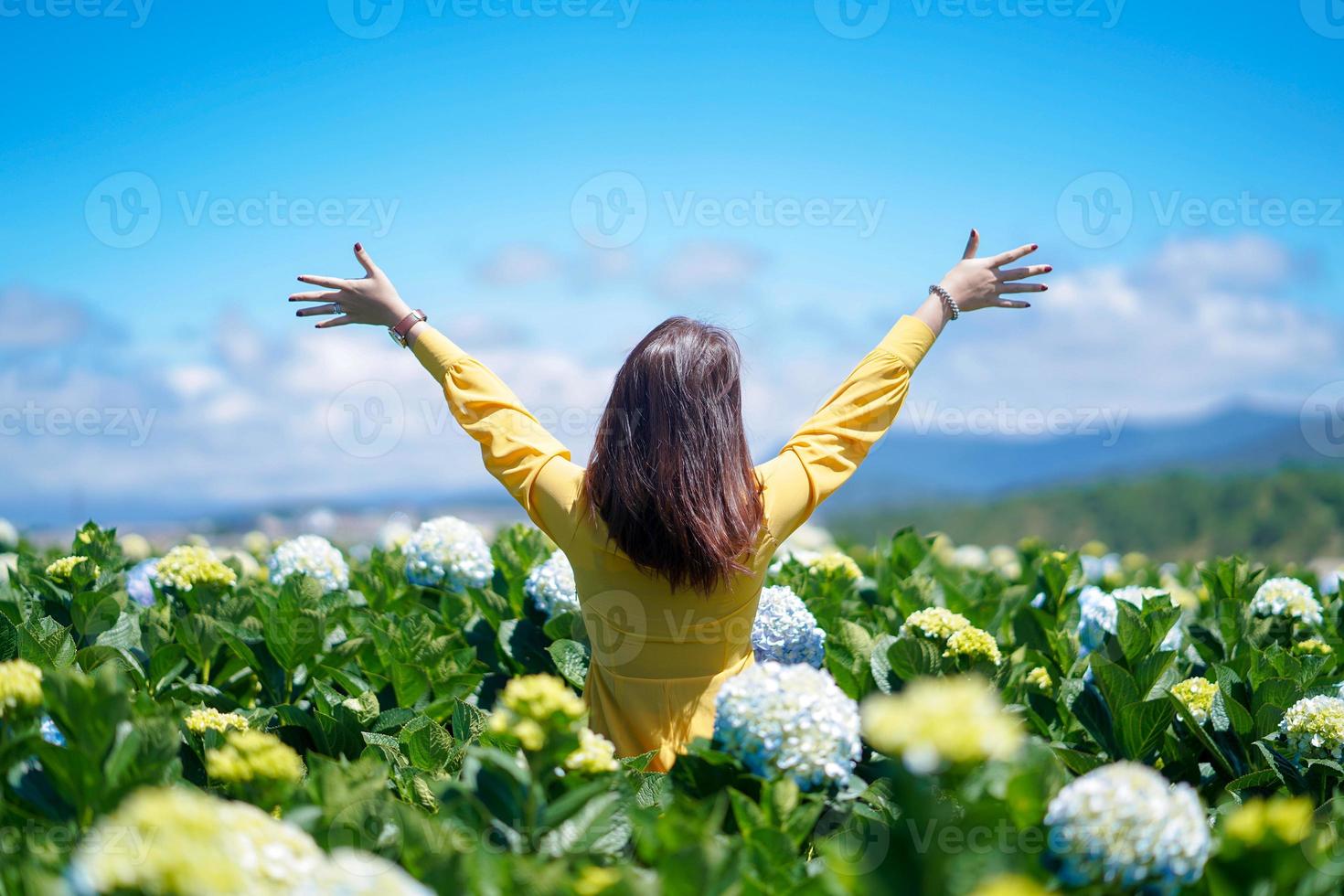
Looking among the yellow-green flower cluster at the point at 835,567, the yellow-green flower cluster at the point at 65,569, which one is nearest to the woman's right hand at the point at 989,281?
the yellow-green flower cluster at the point at 835,567

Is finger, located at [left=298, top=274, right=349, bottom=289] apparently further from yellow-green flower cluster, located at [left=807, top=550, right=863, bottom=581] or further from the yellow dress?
yellow-green flower cluster, located at [left=807, top=550, right=863, bottom=581]

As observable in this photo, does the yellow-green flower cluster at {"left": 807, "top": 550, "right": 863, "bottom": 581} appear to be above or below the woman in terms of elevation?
below

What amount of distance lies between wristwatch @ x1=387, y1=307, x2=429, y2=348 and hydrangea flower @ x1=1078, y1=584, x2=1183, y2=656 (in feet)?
7.87

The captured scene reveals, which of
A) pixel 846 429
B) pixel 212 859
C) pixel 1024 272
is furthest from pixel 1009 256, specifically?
pixel 212 859

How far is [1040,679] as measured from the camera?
3.22 meters

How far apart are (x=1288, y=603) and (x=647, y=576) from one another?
246 centimetres

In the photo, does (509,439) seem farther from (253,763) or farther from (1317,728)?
(1317,728)

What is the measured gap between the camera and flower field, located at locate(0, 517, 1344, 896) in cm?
137

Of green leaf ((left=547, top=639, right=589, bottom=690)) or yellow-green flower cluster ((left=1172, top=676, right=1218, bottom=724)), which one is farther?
green leaf ((left=547, top=639, right=589, bottom=690))

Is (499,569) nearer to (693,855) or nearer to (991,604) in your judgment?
(991,604)

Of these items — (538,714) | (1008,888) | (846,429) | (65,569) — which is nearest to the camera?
(1008,888)

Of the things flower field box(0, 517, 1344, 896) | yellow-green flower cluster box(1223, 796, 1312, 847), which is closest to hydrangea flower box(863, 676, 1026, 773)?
flower field box(0, 517, 1344, 896)

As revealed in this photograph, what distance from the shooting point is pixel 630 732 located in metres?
2.74

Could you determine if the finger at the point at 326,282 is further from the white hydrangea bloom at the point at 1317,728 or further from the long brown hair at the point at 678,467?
the white hydrangea bloom at the point at 1317,728
